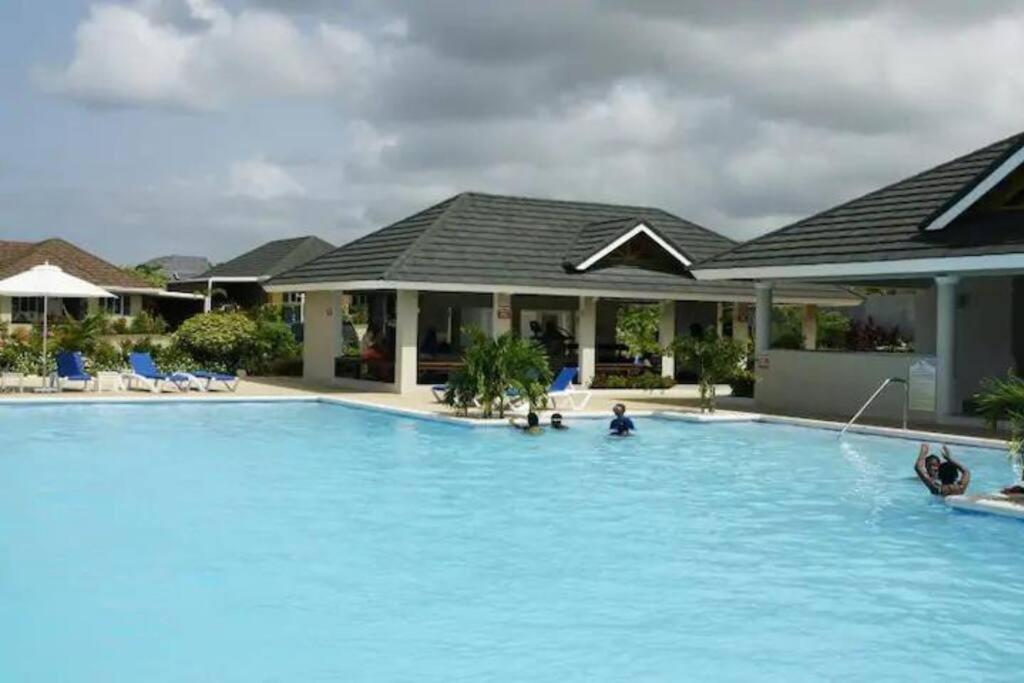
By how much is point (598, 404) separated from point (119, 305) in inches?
1510

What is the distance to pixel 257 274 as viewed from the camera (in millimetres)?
62500

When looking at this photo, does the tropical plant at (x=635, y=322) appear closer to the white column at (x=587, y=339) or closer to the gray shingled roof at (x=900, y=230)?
the white column at (x=587, y=339)

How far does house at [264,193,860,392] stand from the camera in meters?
30.8

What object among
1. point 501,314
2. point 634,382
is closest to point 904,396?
point 634,382

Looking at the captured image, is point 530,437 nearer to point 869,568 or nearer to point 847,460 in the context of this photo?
point 847,460

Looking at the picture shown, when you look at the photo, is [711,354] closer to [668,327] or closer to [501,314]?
[501,314]

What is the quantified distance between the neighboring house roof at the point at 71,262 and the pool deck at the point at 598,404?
27.3 m

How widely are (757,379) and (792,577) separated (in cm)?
1801

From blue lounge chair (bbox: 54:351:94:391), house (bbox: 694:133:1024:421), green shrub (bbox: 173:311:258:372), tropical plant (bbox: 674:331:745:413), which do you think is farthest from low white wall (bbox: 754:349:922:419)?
blue lounge chair (bbox: 54:351:94:391)

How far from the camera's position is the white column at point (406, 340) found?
30031mm

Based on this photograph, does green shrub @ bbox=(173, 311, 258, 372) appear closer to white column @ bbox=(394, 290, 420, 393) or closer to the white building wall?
white column @ bbox=(394, 290, 420, 393)

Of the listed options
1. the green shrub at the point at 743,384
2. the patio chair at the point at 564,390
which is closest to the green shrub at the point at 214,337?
the patio chair at the point at 564,390

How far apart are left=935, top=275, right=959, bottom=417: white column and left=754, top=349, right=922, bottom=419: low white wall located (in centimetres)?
91

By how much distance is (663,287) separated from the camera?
34.0 metres
